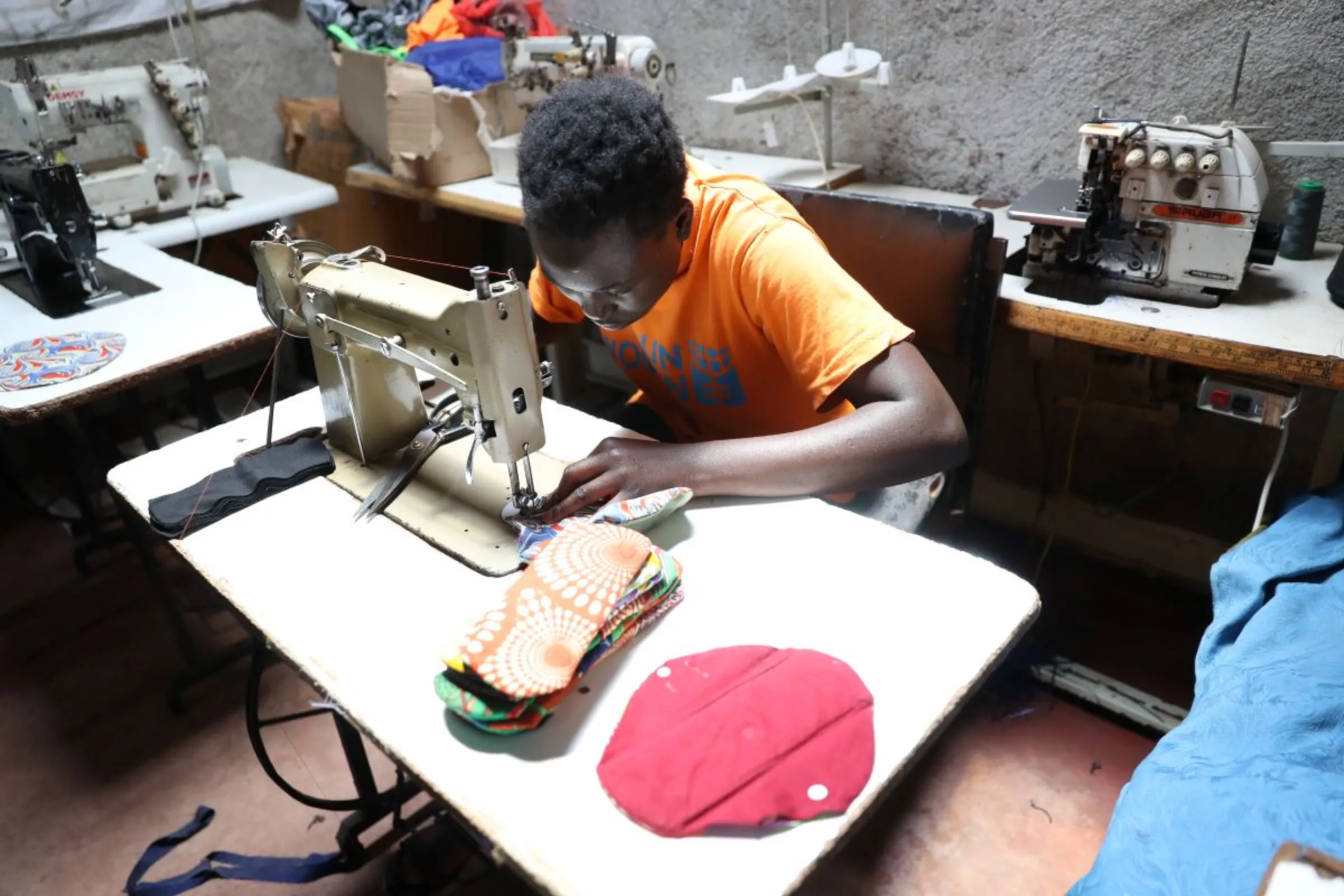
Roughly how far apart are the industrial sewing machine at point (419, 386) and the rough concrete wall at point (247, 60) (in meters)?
2.10

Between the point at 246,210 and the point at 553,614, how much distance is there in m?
2.17

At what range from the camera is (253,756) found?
1.90 metres

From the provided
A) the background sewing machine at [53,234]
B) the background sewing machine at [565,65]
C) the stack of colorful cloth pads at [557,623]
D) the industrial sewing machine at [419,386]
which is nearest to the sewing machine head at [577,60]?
the background sewing machine at [565,65]

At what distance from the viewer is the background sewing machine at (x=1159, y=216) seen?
150 cm

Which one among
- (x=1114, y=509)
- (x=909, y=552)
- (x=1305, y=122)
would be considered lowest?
(x=1114, y=509)

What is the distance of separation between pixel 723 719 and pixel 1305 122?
1.78 metres

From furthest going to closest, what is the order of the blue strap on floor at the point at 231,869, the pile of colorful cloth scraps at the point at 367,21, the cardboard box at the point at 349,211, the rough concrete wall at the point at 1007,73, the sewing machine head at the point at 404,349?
the cardboard box at the point at 349,211 < the pile of colorful cloth scraps at the point at 367,21 < the rough concrete wall at the point at 1007,73 < the blue strap on floor at the point at 231,869 < the sewing machine head at the point at 404,349

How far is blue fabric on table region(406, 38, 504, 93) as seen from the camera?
262 centimetres

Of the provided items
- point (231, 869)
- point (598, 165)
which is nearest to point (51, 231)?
point (231, 869)

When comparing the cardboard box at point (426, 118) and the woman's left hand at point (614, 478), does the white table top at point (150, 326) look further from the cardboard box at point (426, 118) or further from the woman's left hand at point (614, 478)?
the woman's left hand at point (614, 478)

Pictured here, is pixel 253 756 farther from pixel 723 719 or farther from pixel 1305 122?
pixel 1305 122

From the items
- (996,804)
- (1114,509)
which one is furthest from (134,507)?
(1114,509)

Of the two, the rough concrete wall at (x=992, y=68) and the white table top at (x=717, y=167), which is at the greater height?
the rough concrete wall at (x=992, y=68)

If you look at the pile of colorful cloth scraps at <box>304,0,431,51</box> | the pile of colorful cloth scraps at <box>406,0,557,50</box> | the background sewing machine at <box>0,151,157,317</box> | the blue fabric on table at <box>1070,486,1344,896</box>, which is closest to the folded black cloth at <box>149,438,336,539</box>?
the background sewing machine at <box>0,151,157,317</box>
